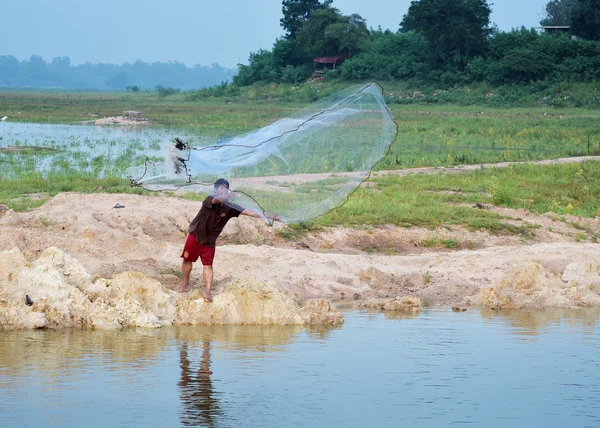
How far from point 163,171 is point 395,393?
8.69 feet

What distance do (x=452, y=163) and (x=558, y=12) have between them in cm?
6158

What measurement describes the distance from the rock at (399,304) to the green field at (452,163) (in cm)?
230

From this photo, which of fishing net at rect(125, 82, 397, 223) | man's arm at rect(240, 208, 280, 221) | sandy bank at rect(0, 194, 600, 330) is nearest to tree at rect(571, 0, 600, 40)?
sandy bank at rect(0, 194, 600, 330)

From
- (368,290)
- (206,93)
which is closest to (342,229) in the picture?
(368,290)

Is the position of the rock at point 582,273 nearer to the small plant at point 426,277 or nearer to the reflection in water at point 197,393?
the small plant at point 426,277

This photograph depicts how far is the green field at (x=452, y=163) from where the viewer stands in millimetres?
16547

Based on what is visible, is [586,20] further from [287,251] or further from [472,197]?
[287,251]

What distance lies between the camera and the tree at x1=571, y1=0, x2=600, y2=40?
184 feet

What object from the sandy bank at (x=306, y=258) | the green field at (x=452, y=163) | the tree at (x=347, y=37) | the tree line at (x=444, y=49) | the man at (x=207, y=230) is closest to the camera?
the man at (x=207, y=230)

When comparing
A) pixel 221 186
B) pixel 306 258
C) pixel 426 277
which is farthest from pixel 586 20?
pixel 221 186

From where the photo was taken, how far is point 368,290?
12211mm

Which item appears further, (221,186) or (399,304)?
(399,304)

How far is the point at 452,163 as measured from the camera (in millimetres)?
23844

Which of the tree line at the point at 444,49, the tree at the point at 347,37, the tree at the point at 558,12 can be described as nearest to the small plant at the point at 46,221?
the tree line at the point at 444,49
